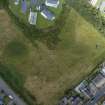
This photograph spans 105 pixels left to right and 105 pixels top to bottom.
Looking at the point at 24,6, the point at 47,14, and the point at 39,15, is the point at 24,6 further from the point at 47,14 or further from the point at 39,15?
the point at 47,14

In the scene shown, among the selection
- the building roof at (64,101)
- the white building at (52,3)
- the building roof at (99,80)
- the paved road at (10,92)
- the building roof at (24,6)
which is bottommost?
the paved road at (10,92)

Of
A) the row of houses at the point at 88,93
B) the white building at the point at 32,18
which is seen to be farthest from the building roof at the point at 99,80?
the white building at the point at 32,18

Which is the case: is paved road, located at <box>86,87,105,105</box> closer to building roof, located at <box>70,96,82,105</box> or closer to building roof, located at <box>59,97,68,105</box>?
building roof, located at <box>70,96,82,105</box>

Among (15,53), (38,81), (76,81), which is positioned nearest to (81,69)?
(76,81)

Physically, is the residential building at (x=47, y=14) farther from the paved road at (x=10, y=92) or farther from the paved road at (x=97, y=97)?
the paved road at (x=97, y=97)

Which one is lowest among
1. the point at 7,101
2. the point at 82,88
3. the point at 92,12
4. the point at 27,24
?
the point at 7,101

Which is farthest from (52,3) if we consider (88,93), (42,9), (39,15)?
(88,93)

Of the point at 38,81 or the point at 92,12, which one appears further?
the point at 92,12

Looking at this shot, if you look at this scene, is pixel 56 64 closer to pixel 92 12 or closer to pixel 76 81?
pixel 76 81
